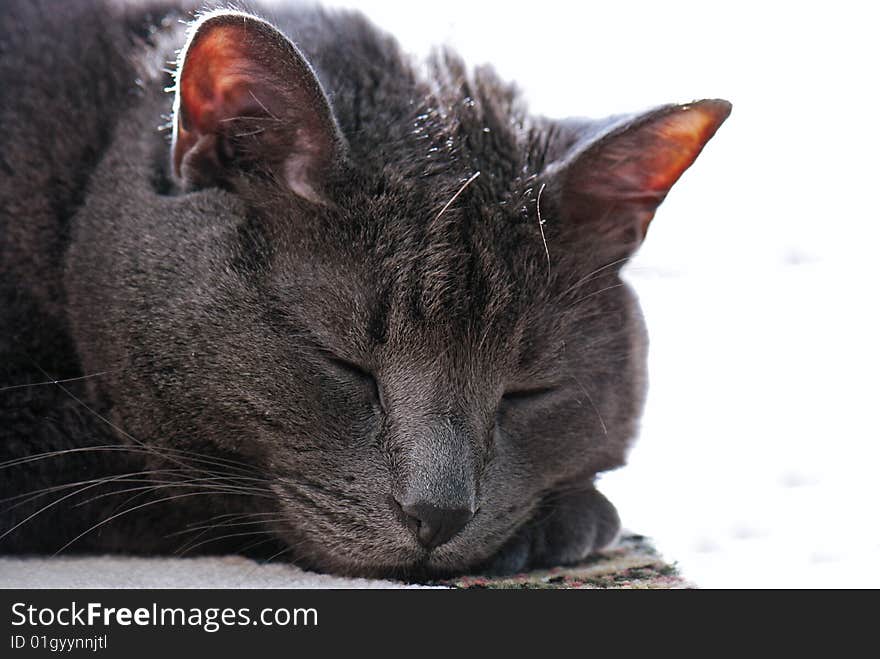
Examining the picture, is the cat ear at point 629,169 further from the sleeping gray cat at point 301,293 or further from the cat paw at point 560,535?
the cat paw at point 560,535

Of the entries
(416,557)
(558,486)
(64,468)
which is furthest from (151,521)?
(558,486)

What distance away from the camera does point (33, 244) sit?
141 cm

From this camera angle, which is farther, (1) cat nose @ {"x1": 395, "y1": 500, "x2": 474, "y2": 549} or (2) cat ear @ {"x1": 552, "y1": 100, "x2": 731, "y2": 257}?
(2) cat ear @ {"x1": 552, "y1": 100, "x2": 731, "y2": 257}

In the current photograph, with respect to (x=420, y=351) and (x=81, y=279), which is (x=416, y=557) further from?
(x=81, y=279)

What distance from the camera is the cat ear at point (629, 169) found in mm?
1347

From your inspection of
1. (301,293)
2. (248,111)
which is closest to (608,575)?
(301,293)

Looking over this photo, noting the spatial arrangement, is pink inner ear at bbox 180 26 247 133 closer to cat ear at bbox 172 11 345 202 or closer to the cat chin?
cat ear at bbox 172 11 345 202

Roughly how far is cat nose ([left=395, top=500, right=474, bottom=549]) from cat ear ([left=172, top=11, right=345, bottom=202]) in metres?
0.39

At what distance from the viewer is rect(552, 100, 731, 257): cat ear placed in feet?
4.42

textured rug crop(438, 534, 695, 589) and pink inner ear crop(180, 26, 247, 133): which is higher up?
pink inner ear crop(180, 26, 247, 133)

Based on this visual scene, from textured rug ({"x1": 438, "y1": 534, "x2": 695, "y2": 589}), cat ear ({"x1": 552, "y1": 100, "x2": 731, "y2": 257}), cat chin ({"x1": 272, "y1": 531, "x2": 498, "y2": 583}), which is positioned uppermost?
cat ear ({"x1": 552, "y1": 100, "x2": 731, "y2": 257})

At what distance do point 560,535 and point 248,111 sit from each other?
27.8 inches

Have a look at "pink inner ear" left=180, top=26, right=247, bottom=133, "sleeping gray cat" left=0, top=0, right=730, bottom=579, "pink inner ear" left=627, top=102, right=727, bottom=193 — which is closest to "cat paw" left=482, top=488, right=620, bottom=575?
"sleeping gray cat" left=0, top=0, right=730, bottom=579

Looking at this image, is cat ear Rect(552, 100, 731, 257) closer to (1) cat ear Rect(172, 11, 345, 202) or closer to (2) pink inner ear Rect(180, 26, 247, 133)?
(1) cat ear Rect(172, 11, 345, 202)
